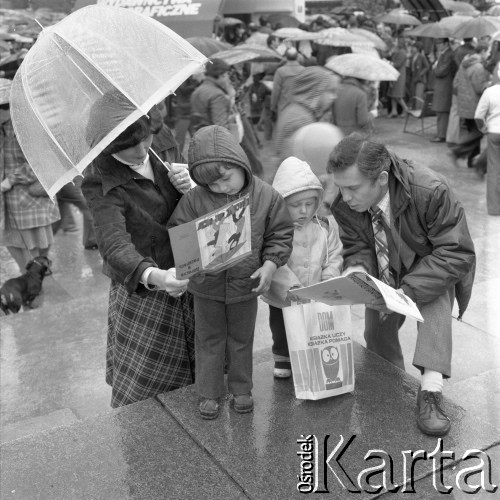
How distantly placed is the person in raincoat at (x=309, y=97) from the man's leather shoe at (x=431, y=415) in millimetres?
4810

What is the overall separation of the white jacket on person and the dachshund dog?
3.26 meters

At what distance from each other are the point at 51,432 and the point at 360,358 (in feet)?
5.40

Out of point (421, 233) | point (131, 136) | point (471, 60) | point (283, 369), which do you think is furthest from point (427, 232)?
point (471, 60)

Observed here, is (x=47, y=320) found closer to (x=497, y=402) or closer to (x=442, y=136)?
(x=497, y=402)

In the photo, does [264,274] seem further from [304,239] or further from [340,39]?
[340,39]

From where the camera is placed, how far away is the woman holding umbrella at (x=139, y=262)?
305cm

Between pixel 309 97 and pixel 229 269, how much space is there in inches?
218

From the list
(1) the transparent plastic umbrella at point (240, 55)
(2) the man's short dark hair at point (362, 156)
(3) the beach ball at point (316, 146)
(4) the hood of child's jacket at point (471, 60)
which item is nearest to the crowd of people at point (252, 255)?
(2) the man's short dark hair at point (362, 156)

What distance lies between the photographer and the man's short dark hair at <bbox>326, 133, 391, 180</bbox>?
310 centimetres

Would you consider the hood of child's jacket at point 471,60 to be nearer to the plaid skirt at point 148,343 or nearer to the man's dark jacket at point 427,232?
the man's dark jacket at point 427,232

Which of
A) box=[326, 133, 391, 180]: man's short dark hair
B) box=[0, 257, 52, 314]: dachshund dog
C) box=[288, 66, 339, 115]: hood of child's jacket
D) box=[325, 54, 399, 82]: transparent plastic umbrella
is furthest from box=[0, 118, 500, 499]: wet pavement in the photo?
box=[325, 54, 399, 82]: transparent plastic umbrella

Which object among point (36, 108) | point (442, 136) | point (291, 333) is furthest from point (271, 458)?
point (442, 136)

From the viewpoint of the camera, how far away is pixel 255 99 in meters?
14.9

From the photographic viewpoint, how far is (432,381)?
3234 mm
